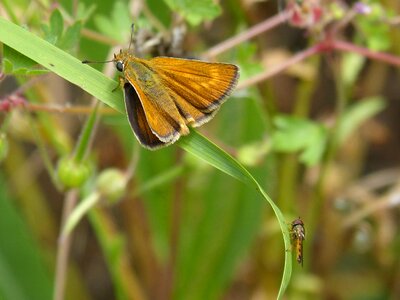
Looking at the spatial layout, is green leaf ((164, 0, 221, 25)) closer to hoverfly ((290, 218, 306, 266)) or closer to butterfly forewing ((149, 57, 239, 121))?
butterfly forewing ((149, 57, 239, 121))

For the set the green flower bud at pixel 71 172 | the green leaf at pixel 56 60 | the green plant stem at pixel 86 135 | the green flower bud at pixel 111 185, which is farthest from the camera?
the green flower bud at pixel 111 185

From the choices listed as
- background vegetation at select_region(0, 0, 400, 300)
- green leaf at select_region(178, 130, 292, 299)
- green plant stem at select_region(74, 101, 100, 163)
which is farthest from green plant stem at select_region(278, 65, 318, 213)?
green leaf at select_region(178, 130, 292, 299)

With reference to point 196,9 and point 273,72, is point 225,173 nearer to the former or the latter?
point 273,72

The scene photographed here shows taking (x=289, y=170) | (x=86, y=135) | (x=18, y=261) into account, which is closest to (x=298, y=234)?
(x=86, y=135)

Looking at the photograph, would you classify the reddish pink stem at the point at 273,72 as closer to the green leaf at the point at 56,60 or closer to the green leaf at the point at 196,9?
the green leaf at the point at 196,9

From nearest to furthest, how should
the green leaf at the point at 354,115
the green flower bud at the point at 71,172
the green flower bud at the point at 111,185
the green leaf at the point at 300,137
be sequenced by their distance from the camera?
the green flower bud at the point at 71,172
the green flower bud at the point at 111,185
the green leaf at the point at 300,137
the green leaf at the point at 354,115

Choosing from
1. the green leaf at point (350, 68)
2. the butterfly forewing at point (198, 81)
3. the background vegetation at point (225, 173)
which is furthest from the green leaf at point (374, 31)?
the butterfly forewing at point (198, 81)

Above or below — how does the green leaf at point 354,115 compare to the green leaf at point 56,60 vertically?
above

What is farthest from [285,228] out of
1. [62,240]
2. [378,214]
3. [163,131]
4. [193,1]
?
[378,214]
